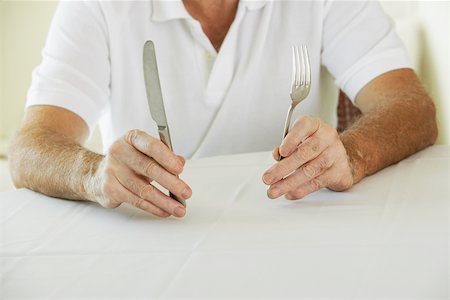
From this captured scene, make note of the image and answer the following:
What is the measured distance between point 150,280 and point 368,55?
0.94 m

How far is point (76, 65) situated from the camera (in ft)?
4.89

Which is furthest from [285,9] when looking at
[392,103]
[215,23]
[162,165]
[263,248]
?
[263,248]

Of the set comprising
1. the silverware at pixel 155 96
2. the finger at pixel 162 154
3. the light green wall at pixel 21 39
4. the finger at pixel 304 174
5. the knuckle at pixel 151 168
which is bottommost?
the light green wall at pixel 21 39

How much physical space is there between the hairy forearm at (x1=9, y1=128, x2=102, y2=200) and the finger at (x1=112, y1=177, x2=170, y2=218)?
0.06 metres

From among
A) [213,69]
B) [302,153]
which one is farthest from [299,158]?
[213,69]

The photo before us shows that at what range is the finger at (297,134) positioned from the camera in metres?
0.98

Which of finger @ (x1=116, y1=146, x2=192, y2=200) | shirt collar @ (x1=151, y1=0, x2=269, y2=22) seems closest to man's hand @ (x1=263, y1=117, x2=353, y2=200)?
finger @ (x1=116, y1=146, x2=192, y2=200)

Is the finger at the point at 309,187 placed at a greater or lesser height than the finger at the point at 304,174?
lesser

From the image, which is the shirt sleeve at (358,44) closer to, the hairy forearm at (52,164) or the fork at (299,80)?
the fork at (299,80)

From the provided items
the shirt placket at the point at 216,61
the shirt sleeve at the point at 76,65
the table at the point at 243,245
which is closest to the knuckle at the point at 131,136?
the table at the point at 243,245

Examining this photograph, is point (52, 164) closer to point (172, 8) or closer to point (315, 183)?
point (315, 183)

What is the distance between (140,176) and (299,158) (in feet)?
0.75

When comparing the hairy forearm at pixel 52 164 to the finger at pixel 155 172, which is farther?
the hairy forearm at pixel 52 164

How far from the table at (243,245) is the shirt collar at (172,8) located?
56 centimetres
